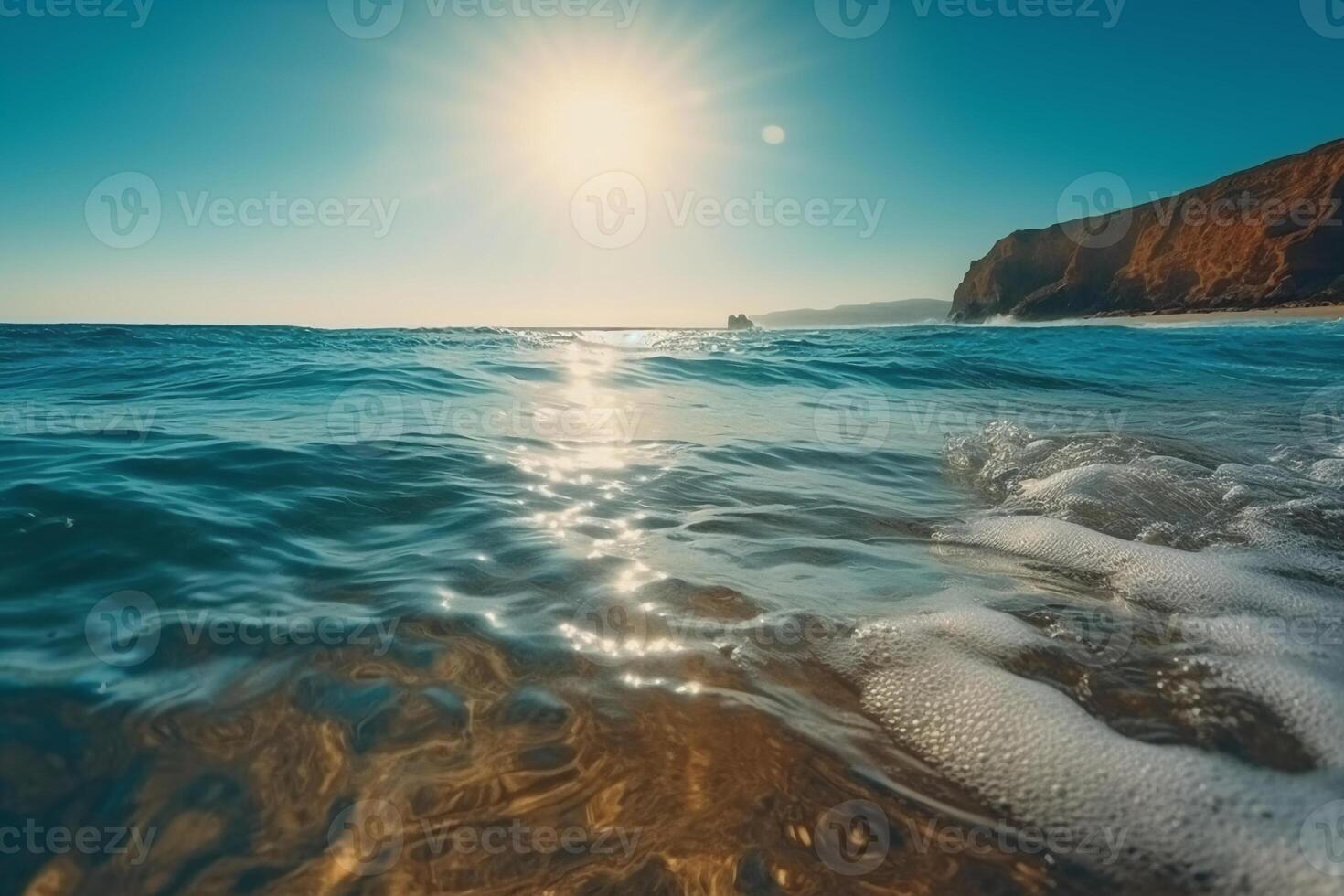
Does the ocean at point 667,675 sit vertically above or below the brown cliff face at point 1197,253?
below

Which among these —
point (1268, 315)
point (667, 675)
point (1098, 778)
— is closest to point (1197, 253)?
point (1268, 315)

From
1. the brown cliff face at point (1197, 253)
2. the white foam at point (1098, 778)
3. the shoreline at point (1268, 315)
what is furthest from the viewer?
the brown cliff face at point (1197, 253)

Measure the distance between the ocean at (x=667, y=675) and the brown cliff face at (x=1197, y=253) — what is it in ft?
146

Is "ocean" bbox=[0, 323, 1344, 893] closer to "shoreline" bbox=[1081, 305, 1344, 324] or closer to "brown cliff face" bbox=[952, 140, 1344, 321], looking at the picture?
"shoreline" bbox=[1081, 305, 1344, 324]

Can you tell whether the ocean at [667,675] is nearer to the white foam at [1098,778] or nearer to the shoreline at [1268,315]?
the white foam at [1098,778]

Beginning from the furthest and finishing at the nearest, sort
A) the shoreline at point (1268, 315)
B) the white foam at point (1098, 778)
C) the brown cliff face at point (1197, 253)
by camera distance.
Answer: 1. the brown cliff face at point (1197, 253)
2. the shoreline at point (1268, 315)
3. the white foam at point (1098, 778)

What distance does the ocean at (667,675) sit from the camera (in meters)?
1.56

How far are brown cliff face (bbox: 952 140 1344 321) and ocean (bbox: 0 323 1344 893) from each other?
146 ft

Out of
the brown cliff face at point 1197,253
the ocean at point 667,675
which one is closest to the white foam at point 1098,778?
the ocean at point 667,675

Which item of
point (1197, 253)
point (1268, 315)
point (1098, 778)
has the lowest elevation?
point (1098, 778)

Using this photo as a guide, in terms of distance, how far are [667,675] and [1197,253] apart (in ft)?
194

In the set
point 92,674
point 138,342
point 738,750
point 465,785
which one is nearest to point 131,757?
point 92,674

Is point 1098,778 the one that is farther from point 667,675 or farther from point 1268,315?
point 1268,315

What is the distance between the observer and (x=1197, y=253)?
149 ft
